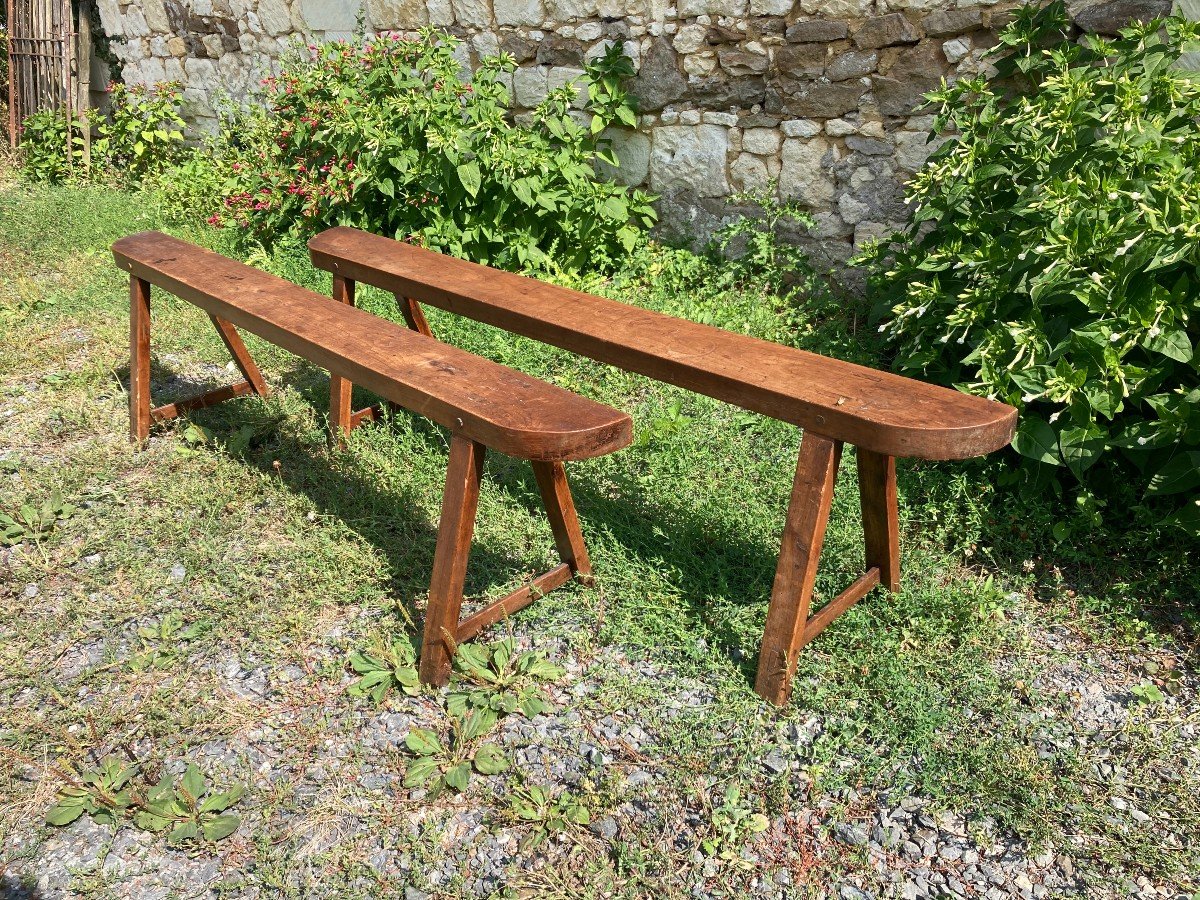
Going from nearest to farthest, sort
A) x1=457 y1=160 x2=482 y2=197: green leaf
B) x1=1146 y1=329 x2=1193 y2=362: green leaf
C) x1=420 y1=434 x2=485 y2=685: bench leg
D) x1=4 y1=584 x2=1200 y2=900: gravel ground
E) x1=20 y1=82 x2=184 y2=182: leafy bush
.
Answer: x1=4 y1=584 x2=1200 y2=900: gravel ground, x1=420 y1=434 x2=485 y2=685: bench leg, x1=1146 y1=329 x2=1193 y2=362: green leaf, x1=457 y1=160 x2=482 y2=197: green leaf, x1=20 y1=82 x2=184 y2=182: leafy bush

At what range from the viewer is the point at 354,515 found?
10.2 ft

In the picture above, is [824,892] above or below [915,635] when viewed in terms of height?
below

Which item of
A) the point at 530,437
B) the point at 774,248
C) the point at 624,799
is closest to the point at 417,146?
the point at 774,248

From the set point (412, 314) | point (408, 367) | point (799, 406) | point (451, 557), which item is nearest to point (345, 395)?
point (412, 314)

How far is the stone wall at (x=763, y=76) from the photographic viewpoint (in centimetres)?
391

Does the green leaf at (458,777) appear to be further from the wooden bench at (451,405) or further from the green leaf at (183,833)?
the green leaf at (183,833)

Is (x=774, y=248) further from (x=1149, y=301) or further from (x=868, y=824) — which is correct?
(x=868, y=824)

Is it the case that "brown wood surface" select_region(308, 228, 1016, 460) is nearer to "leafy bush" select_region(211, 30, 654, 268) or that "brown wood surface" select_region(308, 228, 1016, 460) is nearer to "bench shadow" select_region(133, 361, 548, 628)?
"bench shadow" select_region(133, 361, 548, 628)

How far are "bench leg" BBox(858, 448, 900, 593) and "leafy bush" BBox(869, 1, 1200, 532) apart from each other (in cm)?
54

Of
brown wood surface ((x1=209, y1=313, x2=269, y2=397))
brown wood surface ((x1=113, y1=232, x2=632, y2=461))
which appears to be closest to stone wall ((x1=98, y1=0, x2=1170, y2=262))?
brown wood surface ((x1=209, y1=313, x2=269, y2=397))

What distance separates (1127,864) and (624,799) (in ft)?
3.50

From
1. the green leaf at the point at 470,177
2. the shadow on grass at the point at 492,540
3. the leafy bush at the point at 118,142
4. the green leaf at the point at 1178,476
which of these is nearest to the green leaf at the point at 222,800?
the shadow on grass at the point at 492,540

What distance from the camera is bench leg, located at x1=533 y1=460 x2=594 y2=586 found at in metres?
2.54

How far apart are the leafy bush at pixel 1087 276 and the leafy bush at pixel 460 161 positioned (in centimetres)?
204
